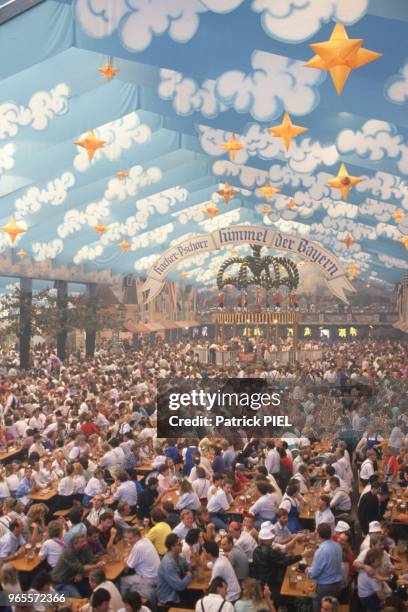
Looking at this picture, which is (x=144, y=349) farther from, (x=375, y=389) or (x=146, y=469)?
(x=146, y=469)

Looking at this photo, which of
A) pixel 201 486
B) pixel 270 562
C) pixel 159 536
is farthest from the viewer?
pixel 201 486

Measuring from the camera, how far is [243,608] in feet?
15.3

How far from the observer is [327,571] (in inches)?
209

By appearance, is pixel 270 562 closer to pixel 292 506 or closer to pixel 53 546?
pixel 292 506

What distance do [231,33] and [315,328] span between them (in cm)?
2142

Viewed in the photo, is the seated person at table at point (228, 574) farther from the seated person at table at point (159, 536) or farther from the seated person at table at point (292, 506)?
the seated person at table at point (292, 506)

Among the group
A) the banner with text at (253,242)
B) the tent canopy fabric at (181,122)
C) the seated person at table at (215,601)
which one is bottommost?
the seated person at table at (215,601)

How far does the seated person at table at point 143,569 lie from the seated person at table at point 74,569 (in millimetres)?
281

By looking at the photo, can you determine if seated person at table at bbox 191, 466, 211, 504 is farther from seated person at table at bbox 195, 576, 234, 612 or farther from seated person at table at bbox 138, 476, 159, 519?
seated person at table at bbox 195, 576, 234, 612

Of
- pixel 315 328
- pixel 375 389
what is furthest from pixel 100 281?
pixel 315 328

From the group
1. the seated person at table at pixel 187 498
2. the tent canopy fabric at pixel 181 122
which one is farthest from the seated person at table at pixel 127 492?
the tent canopy fabric at pixel 181 122

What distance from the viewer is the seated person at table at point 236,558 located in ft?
18.4

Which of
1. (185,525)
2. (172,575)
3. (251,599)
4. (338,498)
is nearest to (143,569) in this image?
(172,575)

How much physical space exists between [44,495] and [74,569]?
2.54 meters
